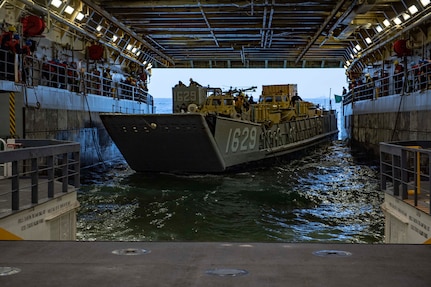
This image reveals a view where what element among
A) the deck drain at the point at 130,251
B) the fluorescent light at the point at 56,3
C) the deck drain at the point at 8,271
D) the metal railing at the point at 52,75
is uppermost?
the fluorescent light at the point at 56,3

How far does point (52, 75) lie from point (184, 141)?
583 centimetres

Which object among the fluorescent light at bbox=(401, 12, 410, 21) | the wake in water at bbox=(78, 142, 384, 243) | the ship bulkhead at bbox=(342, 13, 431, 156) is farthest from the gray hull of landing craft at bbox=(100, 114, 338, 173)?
the fluorescent light at bbox=(401, 12, 410, 21)

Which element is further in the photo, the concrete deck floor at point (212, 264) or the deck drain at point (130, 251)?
the deck drain at point (130, 251)

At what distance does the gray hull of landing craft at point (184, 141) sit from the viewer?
647 inches

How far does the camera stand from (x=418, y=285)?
3621 mm

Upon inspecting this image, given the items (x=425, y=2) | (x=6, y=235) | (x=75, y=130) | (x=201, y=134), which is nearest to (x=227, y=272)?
(x=6, y=235)

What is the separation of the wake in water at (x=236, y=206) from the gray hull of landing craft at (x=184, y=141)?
1.74 ft

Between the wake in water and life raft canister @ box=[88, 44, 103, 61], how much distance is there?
19.8 ft

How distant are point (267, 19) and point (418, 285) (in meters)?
21.2

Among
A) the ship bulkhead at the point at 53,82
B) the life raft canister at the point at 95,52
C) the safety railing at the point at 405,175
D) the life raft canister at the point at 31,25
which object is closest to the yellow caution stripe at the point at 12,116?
the ship bulkhead at the point at 53,82

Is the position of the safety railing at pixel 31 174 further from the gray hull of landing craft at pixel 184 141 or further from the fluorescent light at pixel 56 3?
the fluorescent light at pixel 56 3

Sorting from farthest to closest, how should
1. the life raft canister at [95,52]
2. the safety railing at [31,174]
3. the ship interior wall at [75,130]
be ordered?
the life raft canister at [95,52]
the ship interior wall at [75,130]
the safety railing at [31,174]

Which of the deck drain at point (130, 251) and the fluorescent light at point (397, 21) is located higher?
the fluorescent light at point (397, 21)

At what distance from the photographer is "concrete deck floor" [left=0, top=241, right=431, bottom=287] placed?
12.4 feet
